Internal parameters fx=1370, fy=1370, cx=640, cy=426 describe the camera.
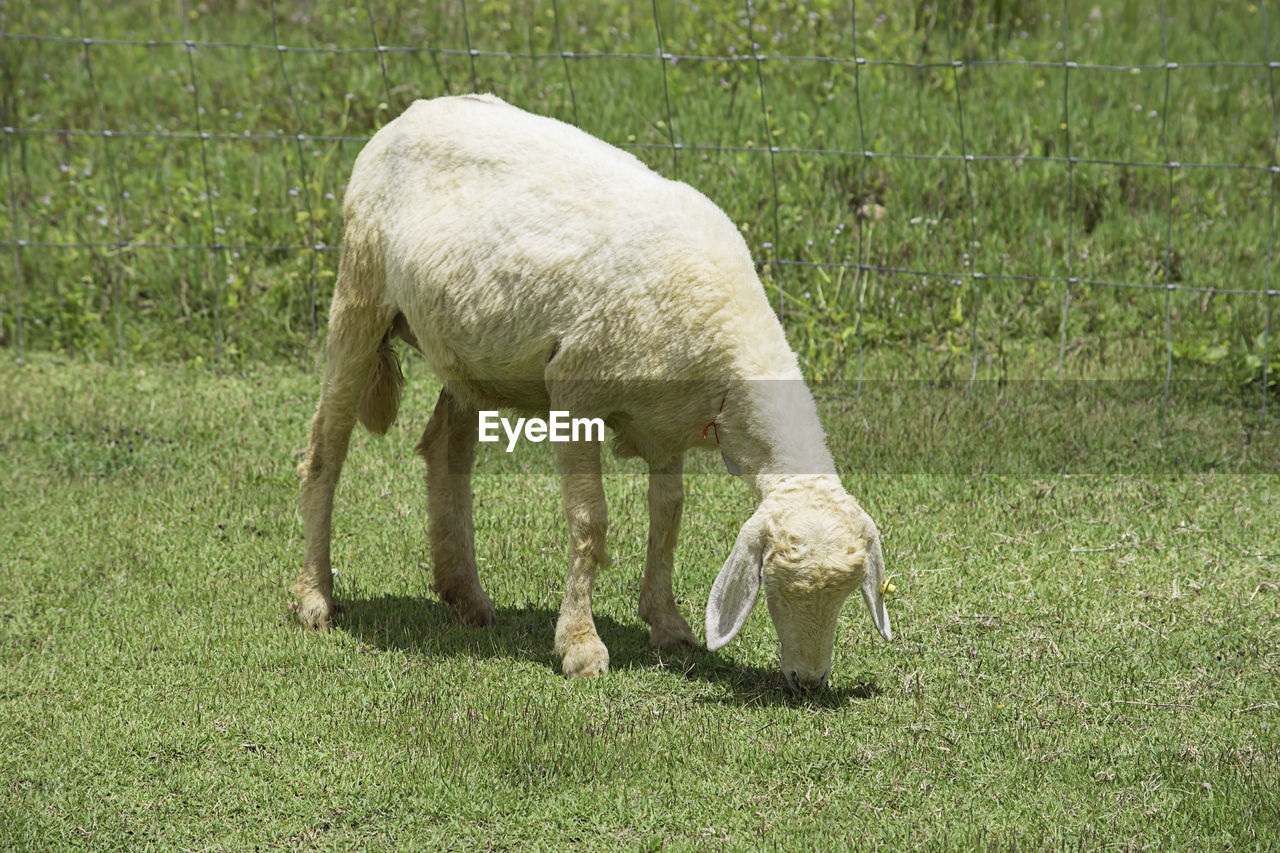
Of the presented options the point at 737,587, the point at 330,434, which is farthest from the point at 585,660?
the point at 330,434

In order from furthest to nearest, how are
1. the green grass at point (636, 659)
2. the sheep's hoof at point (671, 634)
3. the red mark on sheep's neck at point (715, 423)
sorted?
the sheep's hoof at point (671, 634) < the red mark on sheep's neck at point (715, 423) < the green grass at point (636, 659)

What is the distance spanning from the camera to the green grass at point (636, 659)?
383 centimetres

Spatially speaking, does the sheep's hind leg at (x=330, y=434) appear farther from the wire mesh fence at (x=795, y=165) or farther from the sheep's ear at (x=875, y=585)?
the wire mesh fence at (x=795, y=165)

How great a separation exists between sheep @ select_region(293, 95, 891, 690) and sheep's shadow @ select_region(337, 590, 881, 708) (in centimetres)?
9

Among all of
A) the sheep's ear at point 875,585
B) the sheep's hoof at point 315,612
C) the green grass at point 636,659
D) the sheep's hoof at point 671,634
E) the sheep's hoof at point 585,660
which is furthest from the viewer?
the sheep's hoof at point 315,612

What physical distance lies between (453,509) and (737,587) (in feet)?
4.99

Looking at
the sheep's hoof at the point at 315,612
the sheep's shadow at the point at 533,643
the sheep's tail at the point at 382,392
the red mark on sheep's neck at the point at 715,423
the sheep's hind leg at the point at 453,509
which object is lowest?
the sheep's shadow at the point at 533,643

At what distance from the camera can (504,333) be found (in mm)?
4711

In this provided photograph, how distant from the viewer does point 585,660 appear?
4.66 meters

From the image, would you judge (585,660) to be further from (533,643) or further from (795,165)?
(795,165)

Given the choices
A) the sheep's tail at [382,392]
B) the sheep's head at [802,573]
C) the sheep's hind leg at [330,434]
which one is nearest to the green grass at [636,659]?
the sheep's hind leg at [330,434]

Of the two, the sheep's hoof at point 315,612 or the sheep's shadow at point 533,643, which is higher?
the sheep's hoof at point 315,612

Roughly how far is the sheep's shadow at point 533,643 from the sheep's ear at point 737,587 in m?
0.33

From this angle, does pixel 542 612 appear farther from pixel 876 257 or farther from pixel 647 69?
pixel 647 69
